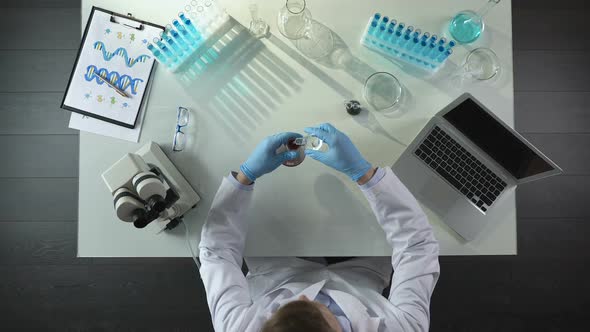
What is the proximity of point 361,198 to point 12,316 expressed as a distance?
1.87 m

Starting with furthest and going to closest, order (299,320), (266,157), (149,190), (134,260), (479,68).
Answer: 1. (134,260)
2. (479,68)
3. (266,157)
4. (149,190)
5. (299,320)

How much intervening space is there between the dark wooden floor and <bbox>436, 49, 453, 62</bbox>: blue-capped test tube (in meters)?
0.94

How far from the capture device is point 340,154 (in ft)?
3.54

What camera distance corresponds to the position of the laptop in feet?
3.66

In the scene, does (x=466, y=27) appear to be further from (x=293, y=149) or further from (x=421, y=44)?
(x=293, y=149)

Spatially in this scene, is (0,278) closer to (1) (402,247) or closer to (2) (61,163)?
(2) (61,163)

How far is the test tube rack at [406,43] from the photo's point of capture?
1127 mm

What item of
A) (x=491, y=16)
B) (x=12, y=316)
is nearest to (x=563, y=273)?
(x=491, y=16)

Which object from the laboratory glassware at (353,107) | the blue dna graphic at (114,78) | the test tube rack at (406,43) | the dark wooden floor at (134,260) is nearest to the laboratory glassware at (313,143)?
the laboratory glassware at (353,107)

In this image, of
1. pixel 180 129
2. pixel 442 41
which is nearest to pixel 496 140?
pixel 442 41

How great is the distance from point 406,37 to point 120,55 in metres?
0.89

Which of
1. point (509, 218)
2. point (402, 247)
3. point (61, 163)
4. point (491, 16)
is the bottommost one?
point (61, 163)

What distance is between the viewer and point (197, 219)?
1191 millimetres

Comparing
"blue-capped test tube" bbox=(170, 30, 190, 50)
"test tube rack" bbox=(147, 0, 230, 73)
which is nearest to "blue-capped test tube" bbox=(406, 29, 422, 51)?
"test tube rack" bbox=(147, 0, 230, 73)
